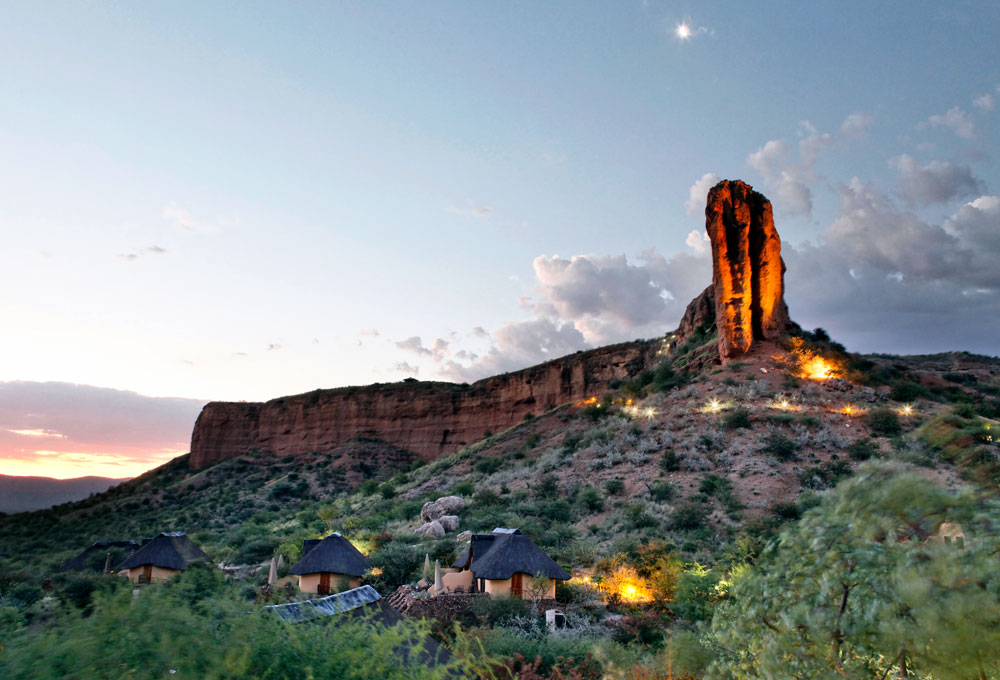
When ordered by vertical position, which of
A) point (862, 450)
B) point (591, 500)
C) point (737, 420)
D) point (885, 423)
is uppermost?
→ point (737, 420)

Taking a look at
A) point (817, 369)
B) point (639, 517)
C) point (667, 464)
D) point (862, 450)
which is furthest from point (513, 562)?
point (817, 369)

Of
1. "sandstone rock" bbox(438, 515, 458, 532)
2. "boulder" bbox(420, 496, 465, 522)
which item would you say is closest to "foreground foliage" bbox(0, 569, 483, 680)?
"sandstone rock" bbox(438, 515, 458, 532)

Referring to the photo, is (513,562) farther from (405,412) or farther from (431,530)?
(405,412)

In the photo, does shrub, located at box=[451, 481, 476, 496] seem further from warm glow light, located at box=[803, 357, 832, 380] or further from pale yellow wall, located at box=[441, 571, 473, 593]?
warm glow light, located at box=[803, 357, 832, 380]

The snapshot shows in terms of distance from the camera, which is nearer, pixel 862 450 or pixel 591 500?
pixel 862 450

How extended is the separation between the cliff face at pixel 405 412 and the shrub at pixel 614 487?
24.3 meters

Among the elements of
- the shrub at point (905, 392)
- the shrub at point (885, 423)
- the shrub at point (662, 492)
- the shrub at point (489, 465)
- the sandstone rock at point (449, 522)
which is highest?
the shrub at point (905, 392)

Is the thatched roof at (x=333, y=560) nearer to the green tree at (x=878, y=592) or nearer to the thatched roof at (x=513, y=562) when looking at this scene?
the thatched roof at (x=513, y=562)

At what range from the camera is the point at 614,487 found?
26.6 metres

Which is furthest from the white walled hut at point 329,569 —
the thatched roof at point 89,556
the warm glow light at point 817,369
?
the warm glow light at point 817,369

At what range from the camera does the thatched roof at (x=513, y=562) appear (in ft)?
56.4

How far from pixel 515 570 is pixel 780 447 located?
14955mm

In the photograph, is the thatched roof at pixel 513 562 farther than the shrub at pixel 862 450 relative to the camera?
No

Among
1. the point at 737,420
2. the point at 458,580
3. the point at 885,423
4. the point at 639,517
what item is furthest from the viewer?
the point at 737,420
